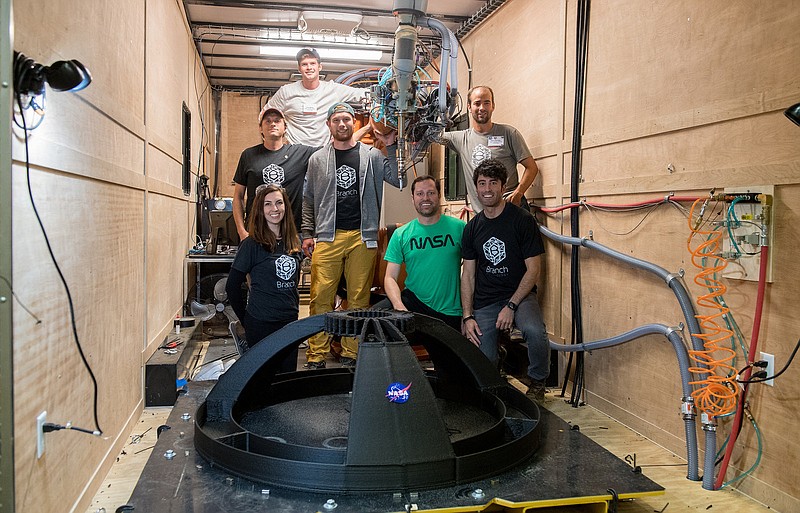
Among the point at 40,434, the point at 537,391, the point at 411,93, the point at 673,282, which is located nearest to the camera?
the point at 40,434

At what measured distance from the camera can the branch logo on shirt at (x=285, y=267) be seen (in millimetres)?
3361

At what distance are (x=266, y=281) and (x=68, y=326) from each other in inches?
53.4

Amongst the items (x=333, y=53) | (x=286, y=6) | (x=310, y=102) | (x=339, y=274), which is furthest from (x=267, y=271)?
(x=333, y=53)

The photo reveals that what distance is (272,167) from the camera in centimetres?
450

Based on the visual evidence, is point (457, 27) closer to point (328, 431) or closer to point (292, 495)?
point (328, 431)

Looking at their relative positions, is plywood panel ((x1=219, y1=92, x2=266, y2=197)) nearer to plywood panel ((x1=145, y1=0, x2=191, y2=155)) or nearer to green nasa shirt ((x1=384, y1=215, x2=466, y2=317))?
plywood panel ((x1=145, y1=0, x2=191, y2=155))

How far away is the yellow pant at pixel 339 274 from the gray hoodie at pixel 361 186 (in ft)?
0.22

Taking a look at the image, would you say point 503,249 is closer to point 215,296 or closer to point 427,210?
point 427,210

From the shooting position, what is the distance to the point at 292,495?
1.85 metres

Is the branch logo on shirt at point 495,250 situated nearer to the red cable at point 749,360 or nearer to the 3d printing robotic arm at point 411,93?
the 3d printing robotic arm at point 411,93

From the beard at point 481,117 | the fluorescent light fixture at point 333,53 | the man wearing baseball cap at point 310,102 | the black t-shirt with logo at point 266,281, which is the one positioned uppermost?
the fluorescent light fixture at point 333,53

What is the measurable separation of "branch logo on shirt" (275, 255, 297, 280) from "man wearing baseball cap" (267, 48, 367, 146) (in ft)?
6.54

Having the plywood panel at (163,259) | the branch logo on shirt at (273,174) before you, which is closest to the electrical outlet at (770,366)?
the plywood panel at (163,259)

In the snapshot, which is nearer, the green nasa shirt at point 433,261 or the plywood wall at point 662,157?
the plywood wall at point 662,157
